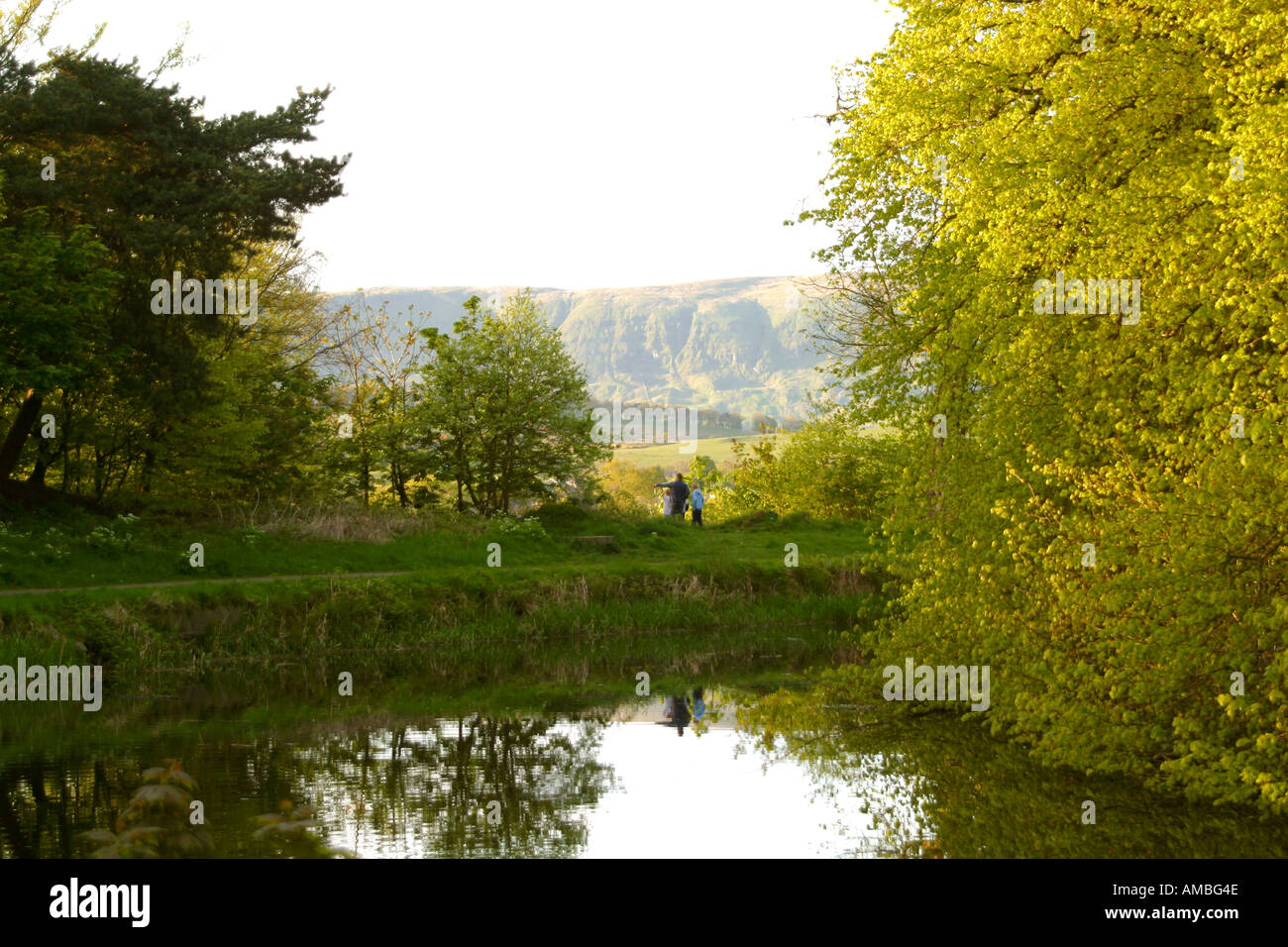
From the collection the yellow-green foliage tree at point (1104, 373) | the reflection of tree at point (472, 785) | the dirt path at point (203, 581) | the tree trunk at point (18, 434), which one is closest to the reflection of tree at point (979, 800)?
the yellow-green foliage tree at point (1104, 373)

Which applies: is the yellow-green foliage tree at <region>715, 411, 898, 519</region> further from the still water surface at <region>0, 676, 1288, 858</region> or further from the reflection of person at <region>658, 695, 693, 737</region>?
the still water surface at <region>0, 676, 1288, 858</region>

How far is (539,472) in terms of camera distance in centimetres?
3731

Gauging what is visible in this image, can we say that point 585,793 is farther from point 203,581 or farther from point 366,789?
point 203,581

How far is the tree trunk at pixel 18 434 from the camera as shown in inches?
1117

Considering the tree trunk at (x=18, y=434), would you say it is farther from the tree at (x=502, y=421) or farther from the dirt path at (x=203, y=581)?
the tree at (x=502, y=421)

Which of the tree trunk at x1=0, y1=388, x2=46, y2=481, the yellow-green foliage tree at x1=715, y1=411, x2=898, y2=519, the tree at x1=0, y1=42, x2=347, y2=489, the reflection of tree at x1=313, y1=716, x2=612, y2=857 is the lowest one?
the reflection of tree at x1=313, y1=716, x2=612, y2=857

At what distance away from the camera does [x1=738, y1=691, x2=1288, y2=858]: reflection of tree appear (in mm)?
11227

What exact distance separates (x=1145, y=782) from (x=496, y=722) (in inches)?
364

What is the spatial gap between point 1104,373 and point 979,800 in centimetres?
468

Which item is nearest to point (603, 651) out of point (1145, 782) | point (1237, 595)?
Answer: point (1145, 782)

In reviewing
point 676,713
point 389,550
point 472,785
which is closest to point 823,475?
point 389,550

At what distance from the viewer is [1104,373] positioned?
13312mm

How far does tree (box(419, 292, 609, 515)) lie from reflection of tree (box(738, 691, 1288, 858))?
20.6 meters

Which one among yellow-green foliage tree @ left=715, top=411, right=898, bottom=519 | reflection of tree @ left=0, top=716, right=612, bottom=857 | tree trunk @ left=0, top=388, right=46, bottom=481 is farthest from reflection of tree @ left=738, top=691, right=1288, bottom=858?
yellow-green foliage tree @ left=715, top=411, right=898, bottom=519
